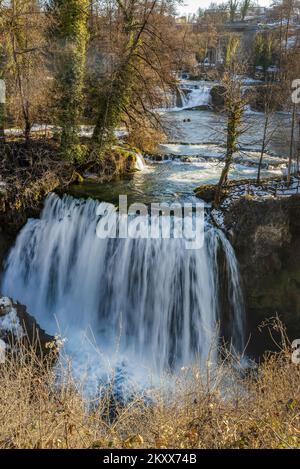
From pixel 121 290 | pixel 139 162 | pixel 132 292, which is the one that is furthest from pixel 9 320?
pixel 139 162

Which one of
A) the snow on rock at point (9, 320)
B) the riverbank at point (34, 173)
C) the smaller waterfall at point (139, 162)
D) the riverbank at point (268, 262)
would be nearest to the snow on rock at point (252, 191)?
the riverbank at point (268, 262)

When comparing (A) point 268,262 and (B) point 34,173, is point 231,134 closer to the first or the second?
(A) point 268,262

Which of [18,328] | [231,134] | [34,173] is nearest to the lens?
[18,328]

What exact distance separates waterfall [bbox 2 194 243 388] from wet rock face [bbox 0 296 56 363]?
602mm

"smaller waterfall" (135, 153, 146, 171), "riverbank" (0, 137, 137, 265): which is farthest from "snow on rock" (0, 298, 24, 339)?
"smaller waterfall" (135, 153, 146, 171)

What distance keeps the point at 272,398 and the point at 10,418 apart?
3.36 meters

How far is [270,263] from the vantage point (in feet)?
34.8

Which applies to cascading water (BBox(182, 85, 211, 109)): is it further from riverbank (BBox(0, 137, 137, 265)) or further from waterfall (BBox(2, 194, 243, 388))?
waterfall (BBox(2, 194, 243, 388))

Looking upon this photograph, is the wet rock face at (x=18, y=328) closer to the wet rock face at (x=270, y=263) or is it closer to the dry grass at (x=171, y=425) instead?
the dry grass at (x=171, y=425)

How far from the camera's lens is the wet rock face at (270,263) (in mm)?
10578

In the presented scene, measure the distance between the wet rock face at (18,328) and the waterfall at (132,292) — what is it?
1.98 ft

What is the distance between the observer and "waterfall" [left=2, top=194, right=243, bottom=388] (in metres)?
10.5

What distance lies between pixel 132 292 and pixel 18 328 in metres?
3.24

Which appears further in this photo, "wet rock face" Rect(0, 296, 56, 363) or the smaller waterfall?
the smaller waterfall
